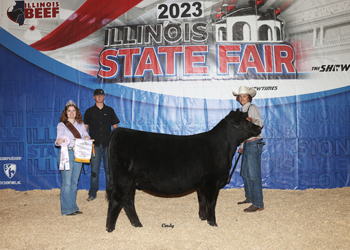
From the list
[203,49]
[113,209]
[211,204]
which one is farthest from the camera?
[203,49]

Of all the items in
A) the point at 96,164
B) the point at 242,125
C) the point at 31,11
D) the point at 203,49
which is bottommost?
the point at 96,164

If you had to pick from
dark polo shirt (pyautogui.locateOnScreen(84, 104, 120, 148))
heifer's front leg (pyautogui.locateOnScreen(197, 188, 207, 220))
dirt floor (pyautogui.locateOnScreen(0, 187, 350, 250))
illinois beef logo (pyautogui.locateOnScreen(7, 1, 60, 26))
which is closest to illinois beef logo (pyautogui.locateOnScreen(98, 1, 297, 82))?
dark polo shirt (pyautogui.locateOnScreen(84, 104, 120, 148))

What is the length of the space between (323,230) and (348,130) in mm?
3069

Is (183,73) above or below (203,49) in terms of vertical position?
below

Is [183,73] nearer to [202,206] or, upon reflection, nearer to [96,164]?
[96,164]

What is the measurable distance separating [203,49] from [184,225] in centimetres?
366

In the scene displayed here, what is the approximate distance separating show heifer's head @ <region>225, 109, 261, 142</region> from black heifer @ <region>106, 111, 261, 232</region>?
1.04ft

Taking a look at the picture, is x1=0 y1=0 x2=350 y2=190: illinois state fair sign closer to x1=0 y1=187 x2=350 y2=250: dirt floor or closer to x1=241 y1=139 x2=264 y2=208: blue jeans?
x1=0 y1=187 x2=350 y2=250: dirt floor

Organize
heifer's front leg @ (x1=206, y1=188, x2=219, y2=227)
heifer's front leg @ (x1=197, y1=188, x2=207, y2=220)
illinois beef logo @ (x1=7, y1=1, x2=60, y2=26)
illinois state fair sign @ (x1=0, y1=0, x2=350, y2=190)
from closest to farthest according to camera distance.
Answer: heifer's front leg @ (x1=206, y1=188, x2=219, y2=227)
heifer's front leg @ (x1=197, y1=188, x2=207, y2=220)
illinois state fair sign @ (x1=0, y1=0, x2=350, y2=190)
illinois beef logo @ (x1=7, y1=1, x2=60, y2=26)

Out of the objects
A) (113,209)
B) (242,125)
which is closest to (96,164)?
(113,209)

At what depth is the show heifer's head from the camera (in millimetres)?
4168

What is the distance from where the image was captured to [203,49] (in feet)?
19.8

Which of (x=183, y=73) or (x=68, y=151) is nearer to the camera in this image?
(x=68, y=151)

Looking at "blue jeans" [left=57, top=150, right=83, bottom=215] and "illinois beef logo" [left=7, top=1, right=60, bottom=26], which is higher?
"illinois beef logo" [left=7, top=1, right=60, bottom=26]
